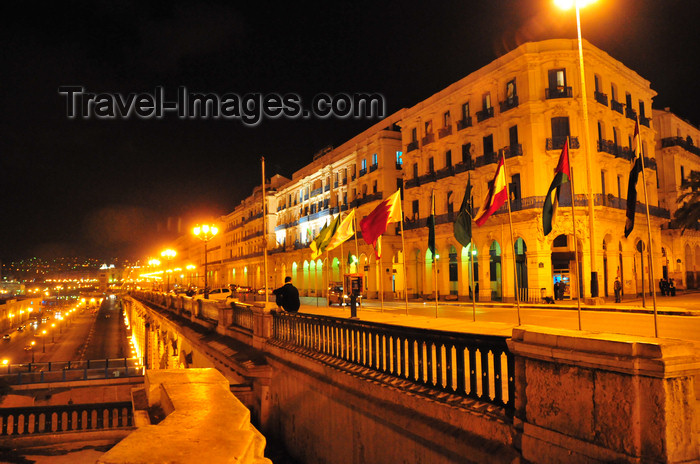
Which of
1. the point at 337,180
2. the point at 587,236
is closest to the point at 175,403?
the point at 587,236

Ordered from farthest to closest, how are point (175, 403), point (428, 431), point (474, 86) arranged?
point (474, 86), point (428, 431), point (175, 403)

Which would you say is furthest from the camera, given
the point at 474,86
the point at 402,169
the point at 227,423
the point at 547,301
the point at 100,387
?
the point at 402,169

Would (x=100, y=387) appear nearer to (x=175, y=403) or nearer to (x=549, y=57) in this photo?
(x=175, y=403)

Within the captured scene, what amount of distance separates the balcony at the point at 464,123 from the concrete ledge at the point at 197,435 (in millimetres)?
33209

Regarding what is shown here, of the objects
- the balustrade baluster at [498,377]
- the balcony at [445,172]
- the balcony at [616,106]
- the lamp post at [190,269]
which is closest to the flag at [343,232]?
the balustrade baluster at [498,377]

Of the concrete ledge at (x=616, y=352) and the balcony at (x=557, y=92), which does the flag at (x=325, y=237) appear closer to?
the concrete ledge at (x=616, y=352)

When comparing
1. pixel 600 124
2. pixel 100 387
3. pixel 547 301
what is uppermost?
pixel 600 124

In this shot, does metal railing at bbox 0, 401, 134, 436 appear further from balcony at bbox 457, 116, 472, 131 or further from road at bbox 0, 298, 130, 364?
road at bbox 0, 298, 130, 364

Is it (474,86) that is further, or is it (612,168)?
(474,86)

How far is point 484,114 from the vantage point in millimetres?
33656

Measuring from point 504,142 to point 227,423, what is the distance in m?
31.7

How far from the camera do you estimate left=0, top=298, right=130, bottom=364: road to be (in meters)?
54.1

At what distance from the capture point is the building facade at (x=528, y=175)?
29734 mm

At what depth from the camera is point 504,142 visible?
105 ft
